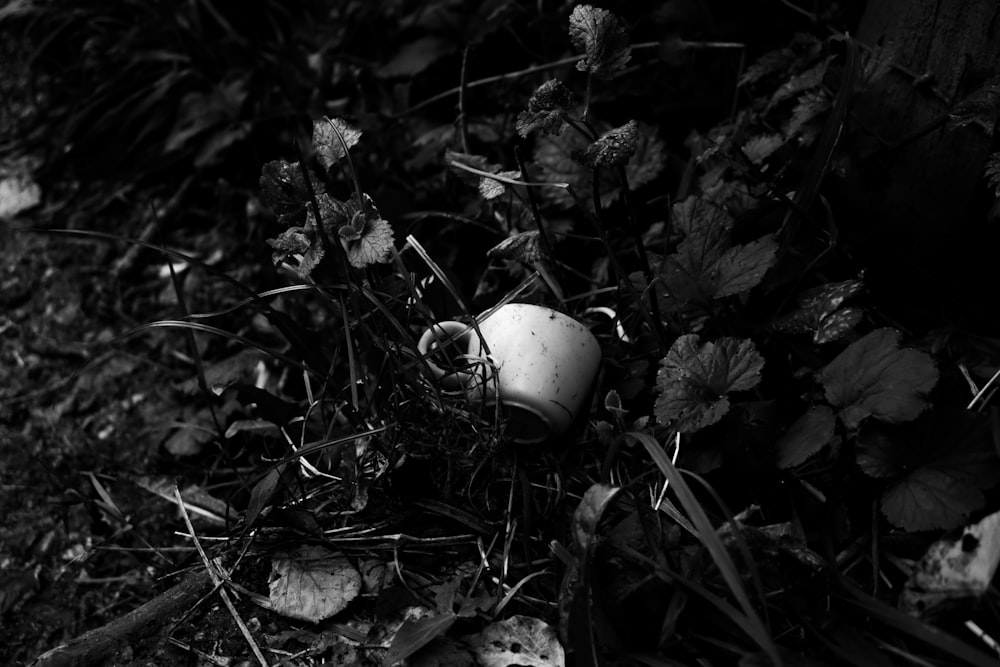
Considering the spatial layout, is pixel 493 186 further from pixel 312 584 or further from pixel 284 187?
pixel 312 584

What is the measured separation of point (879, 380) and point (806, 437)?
5.4 inches

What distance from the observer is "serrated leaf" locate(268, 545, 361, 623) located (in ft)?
4.25

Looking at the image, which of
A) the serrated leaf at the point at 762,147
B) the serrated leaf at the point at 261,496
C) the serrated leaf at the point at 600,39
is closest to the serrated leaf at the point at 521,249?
the serrated leaf at the point at 600,39

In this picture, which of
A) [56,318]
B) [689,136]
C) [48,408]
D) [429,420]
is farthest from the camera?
[56,318]

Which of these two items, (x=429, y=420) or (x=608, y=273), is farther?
(x=608, y=273)

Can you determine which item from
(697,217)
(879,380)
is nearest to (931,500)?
(879,380)

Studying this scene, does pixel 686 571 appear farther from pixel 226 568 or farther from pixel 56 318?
pixel 56 318

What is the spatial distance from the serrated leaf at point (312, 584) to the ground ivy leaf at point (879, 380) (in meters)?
0.83

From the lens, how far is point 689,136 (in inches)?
71.4

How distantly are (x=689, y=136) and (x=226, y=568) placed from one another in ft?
4.28

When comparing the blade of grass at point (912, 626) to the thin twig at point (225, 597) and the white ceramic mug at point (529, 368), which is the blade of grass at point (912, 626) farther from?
the thin twig at point (225, 597)

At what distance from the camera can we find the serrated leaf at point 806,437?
3.95ft

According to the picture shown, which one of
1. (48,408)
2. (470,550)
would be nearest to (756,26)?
(470,550)

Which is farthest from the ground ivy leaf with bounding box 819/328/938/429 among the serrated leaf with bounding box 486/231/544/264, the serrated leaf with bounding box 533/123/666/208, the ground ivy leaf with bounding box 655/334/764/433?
the serrated leaf with bounding box 533/123/666/208
